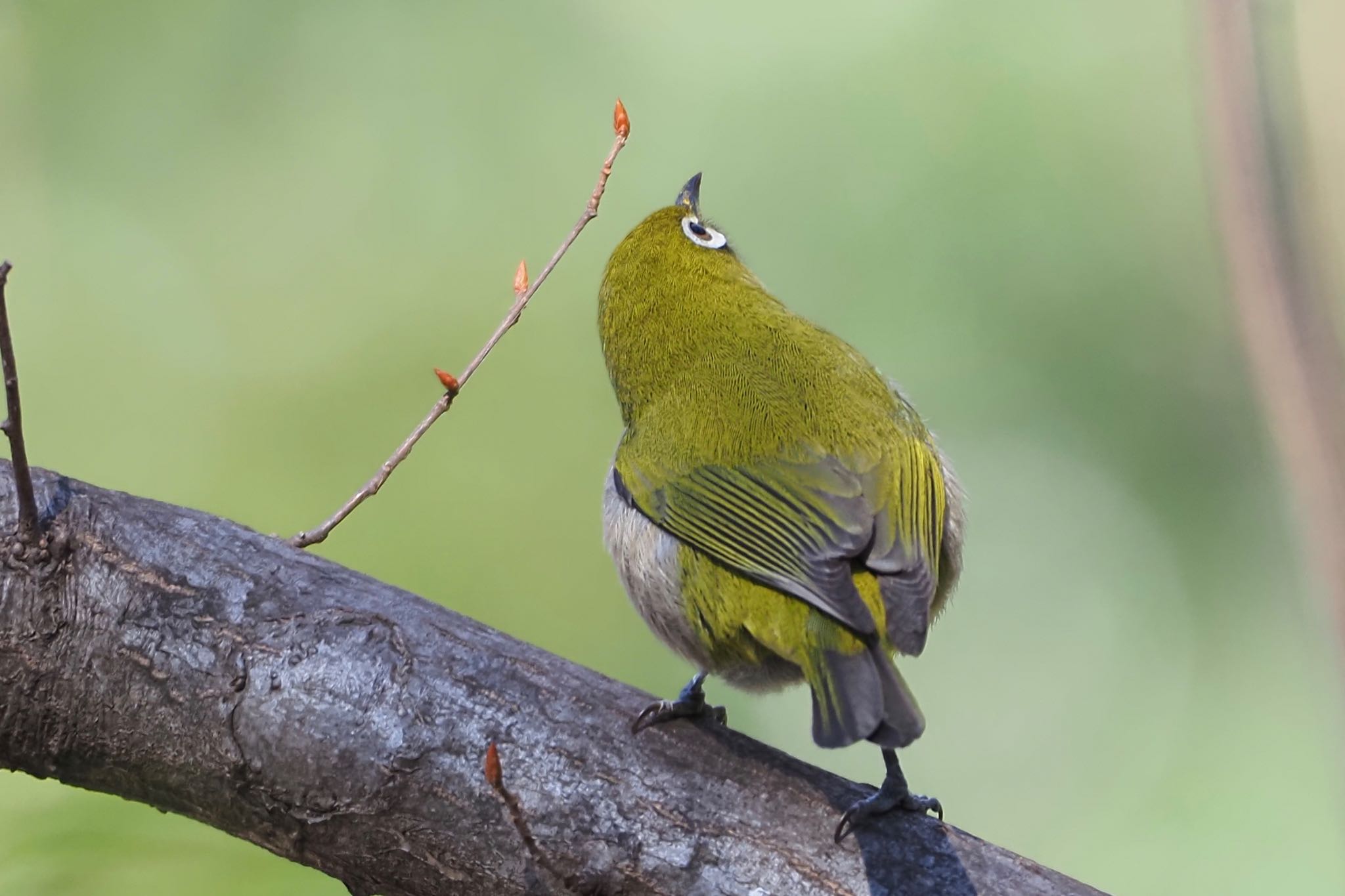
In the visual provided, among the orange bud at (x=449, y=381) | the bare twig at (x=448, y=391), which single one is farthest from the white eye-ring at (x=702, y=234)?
the orange bud at (x=449, y=381)

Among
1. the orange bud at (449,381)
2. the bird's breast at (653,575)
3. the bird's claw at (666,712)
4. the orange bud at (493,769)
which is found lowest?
the orange bud at (493,769)

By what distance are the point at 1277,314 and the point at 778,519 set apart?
1.37m

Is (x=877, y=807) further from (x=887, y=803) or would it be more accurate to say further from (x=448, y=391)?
(x=448, y=391)

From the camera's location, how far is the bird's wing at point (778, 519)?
2.54 m

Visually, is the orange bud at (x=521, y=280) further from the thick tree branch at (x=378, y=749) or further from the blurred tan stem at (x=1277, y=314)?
the blurred tan stem at (x=1277, y=314)

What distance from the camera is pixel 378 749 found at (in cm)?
225

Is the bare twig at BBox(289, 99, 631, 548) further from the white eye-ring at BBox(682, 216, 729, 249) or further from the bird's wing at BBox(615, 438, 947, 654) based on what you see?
the white eye-ring at BBox(682, 216, 729, 249)

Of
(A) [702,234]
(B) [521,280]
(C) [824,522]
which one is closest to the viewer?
(C) [824,522]

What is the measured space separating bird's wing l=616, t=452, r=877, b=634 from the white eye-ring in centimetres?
92

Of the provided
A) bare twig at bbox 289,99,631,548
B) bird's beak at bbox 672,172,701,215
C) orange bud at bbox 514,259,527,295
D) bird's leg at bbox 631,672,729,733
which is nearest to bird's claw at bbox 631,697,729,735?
bird's leg at bbox 631,672,729,733

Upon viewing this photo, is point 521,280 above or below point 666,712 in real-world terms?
above

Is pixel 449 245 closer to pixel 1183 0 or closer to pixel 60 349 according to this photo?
pixel 60 349

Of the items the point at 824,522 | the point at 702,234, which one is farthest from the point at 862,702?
the point at 702,234

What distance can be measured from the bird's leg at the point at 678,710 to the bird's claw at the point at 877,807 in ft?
1.16
